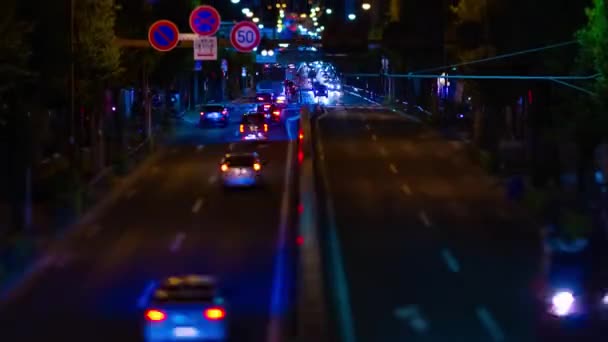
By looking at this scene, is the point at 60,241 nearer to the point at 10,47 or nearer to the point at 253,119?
the point at 10,47

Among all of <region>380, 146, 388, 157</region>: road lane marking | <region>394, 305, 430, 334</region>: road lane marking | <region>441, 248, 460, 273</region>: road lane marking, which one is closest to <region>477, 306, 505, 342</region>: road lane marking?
<region>394, 305, 430, 334</region>: road lane marking

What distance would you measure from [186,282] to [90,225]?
50.4 ft

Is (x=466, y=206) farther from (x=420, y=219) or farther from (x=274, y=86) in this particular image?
(x=274, y=86)

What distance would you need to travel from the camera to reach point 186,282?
1738cm

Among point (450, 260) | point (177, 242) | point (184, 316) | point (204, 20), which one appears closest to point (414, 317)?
point (450, 260)

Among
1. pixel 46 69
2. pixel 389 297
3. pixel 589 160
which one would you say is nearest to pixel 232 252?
pixel 389 297

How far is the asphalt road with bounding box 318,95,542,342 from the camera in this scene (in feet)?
70.1

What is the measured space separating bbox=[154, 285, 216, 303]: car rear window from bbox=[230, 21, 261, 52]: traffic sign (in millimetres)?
19939

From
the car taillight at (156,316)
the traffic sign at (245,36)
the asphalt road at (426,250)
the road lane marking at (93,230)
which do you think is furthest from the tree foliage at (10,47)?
the car taillight at (156,316)

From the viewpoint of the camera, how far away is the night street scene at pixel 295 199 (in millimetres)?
20016

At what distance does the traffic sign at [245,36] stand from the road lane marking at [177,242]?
27.0 feet

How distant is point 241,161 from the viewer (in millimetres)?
39188

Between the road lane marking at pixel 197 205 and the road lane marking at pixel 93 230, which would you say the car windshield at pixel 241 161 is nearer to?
the road lane marking at pixel 197 205

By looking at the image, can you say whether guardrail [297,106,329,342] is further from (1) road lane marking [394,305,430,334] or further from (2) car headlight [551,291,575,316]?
(2) car headlight [551,291,575,316]
